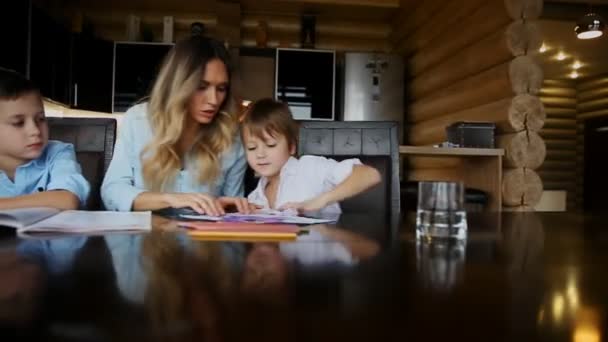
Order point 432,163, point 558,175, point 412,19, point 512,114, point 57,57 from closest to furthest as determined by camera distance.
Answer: point 512,114 → point 57,57 → point 432,163 → point 412,19 → point 558,175

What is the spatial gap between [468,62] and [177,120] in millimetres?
2918

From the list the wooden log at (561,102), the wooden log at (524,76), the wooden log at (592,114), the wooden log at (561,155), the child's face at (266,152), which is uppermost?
the wooden log at (561,102)

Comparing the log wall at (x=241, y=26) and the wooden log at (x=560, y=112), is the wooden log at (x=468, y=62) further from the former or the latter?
the wooden log at (x=560, y=112)

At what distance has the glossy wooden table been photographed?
0.28 m

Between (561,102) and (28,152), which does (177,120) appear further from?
(561,102)

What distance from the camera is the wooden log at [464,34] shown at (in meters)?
3.48

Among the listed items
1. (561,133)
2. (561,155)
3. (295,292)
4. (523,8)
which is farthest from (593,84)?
(295,292)

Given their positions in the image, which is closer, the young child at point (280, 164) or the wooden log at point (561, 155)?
the young child at point (280, 164)

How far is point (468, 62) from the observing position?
12.8ft

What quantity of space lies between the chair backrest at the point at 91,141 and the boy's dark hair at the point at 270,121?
0.44m

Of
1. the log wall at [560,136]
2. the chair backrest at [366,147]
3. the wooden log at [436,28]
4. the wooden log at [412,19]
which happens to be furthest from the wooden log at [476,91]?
the log wall at [560,136]

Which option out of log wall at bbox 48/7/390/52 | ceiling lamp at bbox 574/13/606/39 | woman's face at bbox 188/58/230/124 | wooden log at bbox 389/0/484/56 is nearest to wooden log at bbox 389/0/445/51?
wooden log at bbox 389/0/484/56

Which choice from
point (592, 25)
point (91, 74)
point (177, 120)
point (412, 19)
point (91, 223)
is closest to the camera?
point (91, 223)

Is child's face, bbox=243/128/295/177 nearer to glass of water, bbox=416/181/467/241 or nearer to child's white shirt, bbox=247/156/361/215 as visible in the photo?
child's white shirt, bbox=247/156/361/215
